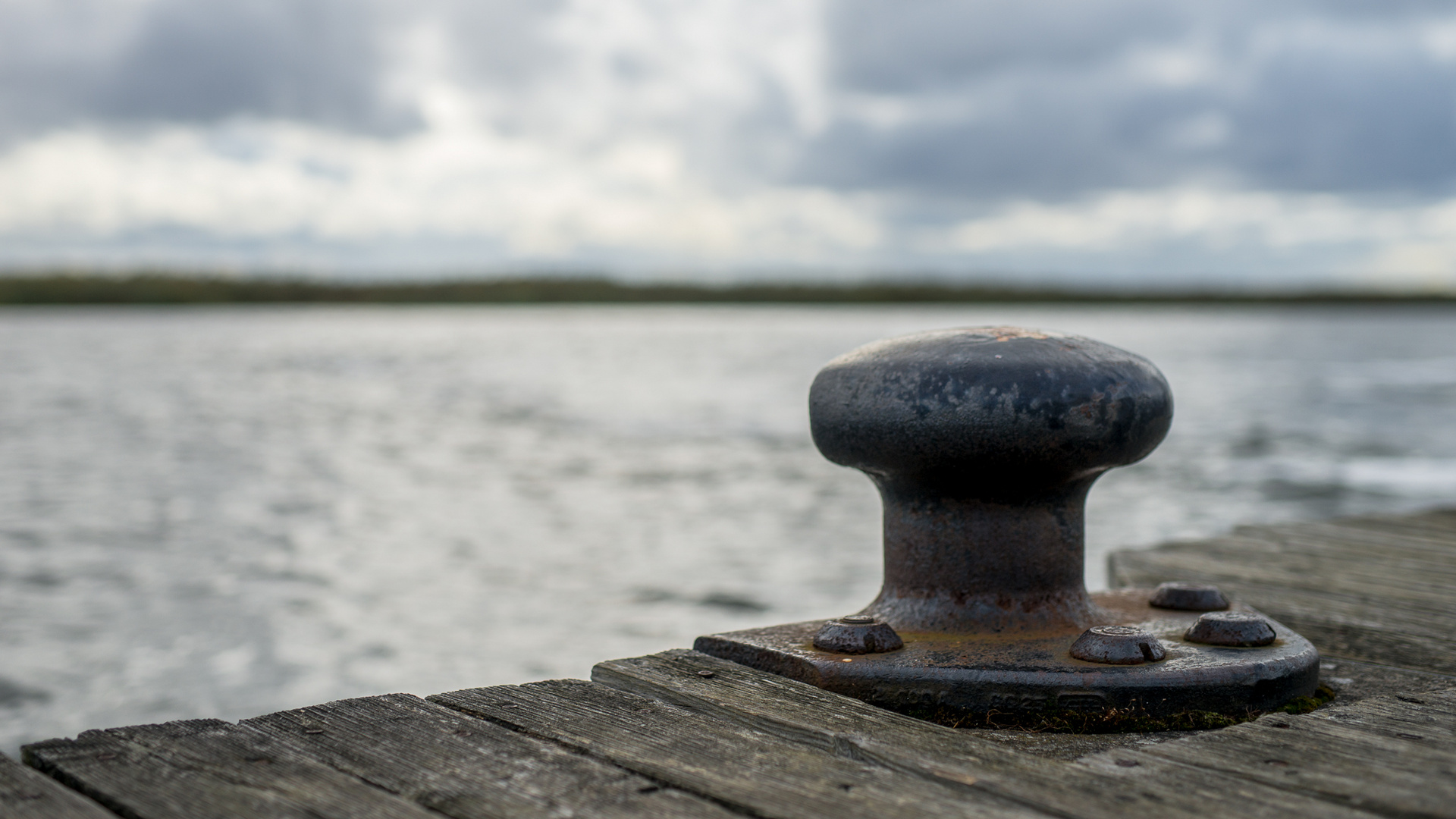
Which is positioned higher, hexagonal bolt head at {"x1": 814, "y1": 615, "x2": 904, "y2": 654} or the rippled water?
hexagonal bolt head at {"x1": 814, "y1": 615, "x2": 904, "y2": 654}

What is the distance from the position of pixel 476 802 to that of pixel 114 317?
68470 mm

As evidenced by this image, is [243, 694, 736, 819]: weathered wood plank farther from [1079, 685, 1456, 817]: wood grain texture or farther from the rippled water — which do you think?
the rippled water

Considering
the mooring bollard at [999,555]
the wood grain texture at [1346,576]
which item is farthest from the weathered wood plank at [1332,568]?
the mooring bollard at [999,555]

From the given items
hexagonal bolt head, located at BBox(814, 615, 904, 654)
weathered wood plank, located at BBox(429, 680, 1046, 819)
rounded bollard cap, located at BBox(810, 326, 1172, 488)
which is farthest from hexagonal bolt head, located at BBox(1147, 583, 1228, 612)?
weathered wood plank, located at BBox(429, 680, 1046, 819)

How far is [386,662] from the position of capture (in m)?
5.85

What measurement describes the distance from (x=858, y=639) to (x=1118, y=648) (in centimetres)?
44

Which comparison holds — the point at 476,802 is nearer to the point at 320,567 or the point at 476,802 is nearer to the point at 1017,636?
the point at 1017,636

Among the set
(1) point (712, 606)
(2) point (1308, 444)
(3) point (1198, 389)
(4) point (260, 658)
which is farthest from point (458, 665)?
(3) point (1198, 389)

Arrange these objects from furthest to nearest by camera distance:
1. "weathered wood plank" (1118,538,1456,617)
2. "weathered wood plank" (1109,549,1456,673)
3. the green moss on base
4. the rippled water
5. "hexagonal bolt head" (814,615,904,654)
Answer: the rippled water
"weathered wood plank" (1118,538,1456,617)
"weathered wood plank" (1109,549,1456,673)
"hexagonal bolt head" (814,615,904,654)
the green moss on base

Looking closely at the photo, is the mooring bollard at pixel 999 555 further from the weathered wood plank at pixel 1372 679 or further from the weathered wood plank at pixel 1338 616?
the weathered wood plank at pixel 1338 616

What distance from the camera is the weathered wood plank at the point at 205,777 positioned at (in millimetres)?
1452

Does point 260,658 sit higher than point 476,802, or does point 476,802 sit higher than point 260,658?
point 476,802

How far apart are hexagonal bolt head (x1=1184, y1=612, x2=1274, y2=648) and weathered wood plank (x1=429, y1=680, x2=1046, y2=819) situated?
0.90 meters

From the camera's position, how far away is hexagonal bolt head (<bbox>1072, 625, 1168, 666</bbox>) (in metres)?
2.04
